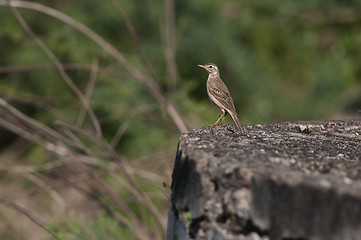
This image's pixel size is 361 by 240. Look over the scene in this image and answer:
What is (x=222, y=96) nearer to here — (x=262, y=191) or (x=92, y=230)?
(x=92, y=230)

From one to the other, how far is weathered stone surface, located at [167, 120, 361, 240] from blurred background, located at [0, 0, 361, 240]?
2.98 metres

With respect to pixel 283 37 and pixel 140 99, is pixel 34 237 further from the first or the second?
pixel 283 37

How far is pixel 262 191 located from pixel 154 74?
4488 mm

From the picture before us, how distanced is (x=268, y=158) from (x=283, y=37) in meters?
9.07

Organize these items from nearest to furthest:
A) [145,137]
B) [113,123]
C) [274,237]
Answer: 1. [274,237]
2. [145,137]
3. [113,123]

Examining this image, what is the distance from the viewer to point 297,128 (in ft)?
11.4

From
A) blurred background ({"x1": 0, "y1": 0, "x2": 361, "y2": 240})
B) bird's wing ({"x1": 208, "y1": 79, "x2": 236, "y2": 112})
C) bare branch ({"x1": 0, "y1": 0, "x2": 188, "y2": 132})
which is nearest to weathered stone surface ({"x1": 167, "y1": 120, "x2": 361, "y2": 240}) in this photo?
bird's wing ({"x1": 208, "y1": 79, "x2": 236, "y2": 112})

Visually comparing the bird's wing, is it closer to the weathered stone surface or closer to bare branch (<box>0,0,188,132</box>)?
bare branch (<box>0,0,188,132</box>)

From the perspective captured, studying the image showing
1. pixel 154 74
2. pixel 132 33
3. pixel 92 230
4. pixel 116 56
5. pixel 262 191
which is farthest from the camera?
pixel 154 74

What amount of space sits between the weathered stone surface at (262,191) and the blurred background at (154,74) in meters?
2.98

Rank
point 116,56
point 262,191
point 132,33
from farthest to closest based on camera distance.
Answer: point 116,56, point 132,33, point 262,191

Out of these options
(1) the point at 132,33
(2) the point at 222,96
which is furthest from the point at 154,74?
(2) the point at 222,96

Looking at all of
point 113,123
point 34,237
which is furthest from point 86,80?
point 34,237

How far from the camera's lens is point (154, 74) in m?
6.44
